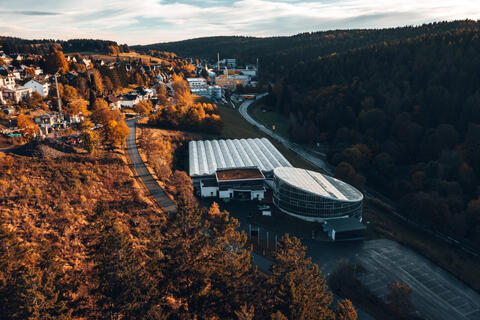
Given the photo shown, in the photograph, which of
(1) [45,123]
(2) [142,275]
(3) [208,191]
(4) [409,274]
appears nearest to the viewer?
(2) [142,275]

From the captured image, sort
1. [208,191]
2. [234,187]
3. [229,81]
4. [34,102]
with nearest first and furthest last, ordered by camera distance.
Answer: [208,191] → [234,187] → [34,102] → [229,81]

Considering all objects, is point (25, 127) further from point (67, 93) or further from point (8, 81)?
point (8, 81)

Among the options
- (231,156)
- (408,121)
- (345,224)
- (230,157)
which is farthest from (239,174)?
(408,121)

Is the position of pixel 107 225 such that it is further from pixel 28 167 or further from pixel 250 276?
pixel 28 167

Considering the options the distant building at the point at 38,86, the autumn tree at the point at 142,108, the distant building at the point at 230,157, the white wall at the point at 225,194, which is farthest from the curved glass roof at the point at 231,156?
the distant building at the point at 38,86

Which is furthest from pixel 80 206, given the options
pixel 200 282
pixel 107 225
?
pixel 200 282

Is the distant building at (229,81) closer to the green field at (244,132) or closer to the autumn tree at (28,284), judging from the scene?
the green field at (244,132)

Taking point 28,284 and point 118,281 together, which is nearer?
point 28,284
